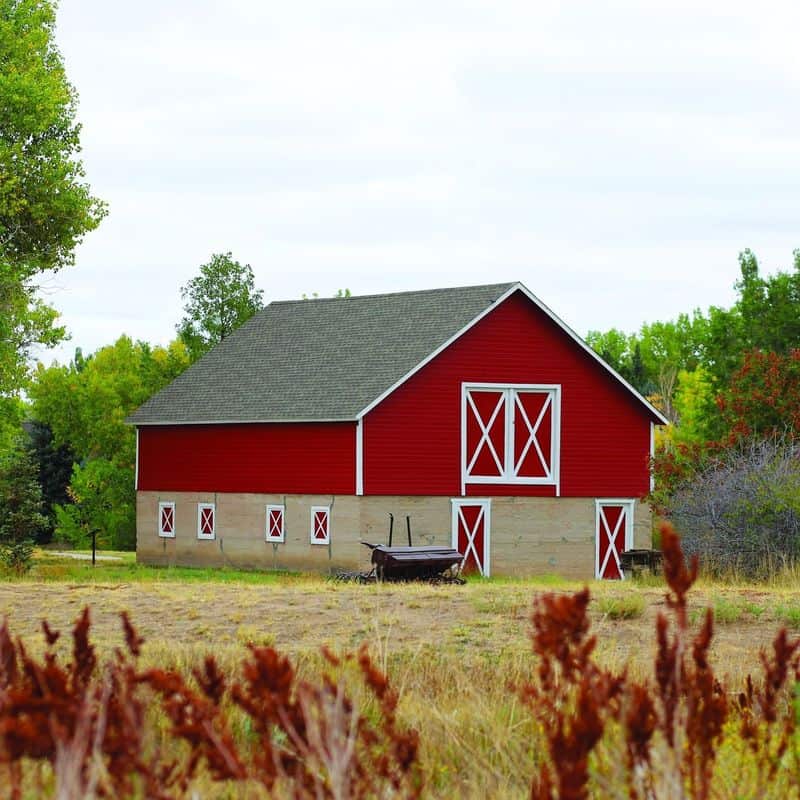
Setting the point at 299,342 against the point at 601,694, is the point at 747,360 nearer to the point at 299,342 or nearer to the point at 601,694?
the point at 299,342

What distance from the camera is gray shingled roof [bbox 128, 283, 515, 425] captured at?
4288 centimetres

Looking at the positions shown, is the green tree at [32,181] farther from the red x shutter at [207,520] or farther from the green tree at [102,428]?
the green tree at [102,428]

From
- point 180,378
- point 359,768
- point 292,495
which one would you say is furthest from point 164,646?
point 180,378

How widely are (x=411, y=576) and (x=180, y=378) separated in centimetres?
2118

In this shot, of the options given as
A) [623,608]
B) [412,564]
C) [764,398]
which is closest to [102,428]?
[764,398]

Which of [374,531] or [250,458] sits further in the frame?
[250,458]

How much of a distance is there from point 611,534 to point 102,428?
29.1 metres

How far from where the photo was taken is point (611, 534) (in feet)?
147

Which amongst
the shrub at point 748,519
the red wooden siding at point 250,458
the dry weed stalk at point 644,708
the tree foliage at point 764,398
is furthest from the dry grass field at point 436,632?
the tree foliage at point 764,398

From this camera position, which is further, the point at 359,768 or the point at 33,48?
the point at 33,48

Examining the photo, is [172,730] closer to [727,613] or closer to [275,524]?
[727,613]

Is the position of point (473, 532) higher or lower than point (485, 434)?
lower

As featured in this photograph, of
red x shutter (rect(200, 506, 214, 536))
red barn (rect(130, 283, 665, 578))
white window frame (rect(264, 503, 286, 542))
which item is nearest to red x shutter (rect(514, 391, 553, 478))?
red barn (rect(130, 283, 665, 578))

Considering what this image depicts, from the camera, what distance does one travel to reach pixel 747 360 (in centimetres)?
4384
